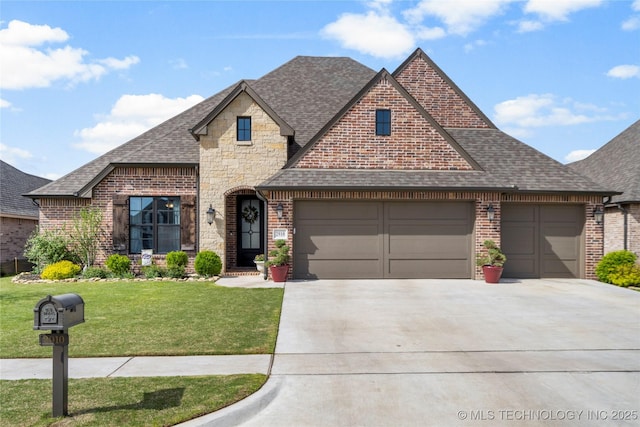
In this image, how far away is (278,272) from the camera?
1343 centimetres

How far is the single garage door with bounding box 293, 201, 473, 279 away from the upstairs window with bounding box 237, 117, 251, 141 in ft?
11.4

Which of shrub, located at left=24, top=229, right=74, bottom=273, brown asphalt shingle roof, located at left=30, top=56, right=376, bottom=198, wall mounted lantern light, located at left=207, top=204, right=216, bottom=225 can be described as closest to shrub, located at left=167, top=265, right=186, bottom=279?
wall mounted lantern light, located at left=207, top=204, right=216, bottom=225

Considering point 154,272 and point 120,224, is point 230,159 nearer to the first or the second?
point 120,224

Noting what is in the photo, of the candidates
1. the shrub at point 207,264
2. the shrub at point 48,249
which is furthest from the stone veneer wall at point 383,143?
the shrub at point 48,249

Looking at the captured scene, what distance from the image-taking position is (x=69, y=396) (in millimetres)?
4766

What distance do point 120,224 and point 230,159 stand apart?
15.1ft

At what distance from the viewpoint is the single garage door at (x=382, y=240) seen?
46.6ft

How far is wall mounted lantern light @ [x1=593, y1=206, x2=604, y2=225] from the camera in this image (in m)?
14.4

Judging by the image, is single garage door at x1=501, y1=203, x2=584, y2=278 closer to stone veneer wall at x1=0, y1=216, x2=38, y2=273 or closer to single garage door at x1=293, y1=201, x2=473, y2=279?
single garage door at x1=293, y1=201, x2=473, y2=279

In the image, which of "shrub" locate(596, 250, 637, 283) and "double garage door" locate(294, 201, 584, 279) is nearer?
"shrub" locate(596, 250, 637, 283)

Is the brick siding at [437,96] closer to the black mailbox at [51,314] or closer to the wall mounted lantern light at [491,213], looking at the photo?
the wall mounted lantern light at [491,213]

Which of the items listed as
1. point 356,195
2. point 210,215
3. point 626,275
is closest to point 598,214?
point 626,275

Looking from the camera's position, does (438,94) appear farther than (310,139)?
Yes

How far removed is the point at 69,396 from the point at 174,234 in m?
11.6
